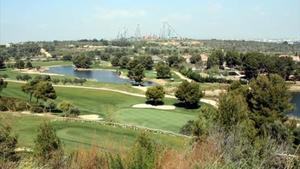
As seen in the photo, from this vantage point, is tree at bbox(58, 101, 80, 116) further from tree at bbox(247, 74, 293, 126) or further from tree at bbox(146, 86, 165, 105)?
tree at bbox(247, 74, 293, 126)

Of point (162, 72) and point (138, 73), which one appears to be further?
point (162, 72)

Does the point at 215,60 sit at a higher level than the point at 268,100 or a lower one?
lower

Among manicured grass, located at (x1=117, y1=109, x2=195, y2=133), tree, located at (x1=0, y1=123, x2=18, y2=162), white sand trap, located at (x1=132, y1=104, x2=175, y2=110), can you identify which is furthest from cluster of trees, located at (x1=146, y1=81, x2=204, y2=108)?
tree, located at (x1=0, y1=123, x2=18, y2=162)

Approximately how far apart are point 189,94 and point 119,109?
921cm

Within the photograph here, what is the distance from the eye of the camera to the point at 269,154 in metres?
9.73

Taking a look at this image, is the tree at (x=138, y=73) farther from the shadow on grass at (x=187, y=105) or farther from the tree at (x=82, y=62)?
the tree at (x=82, y=62)

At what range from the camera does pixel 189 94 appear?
187 feet

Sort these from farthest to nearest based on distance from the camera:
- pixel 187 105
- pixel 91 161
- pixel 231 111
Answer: pixel 187 105 < pixel 231 111 < pixel 91 161

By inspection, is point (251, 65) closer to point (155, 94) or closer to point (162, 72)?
point (162, 72)

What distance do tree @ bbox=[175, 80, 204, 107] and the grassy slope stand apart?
204cm

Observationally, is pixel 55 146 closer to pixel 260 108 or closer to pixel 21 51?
pixel 260 108

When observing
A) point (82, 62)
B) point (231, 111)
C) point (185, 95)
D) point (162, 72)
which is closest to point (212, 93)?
point (185, 95)

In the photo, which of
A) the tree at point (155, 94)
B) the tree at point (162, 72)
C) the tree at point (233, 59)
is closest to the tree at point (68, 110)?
the tree at point (155, 94)

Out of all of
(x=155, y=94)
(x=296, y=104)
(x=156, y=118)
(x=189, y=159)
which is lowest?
(x=296, y=104)
